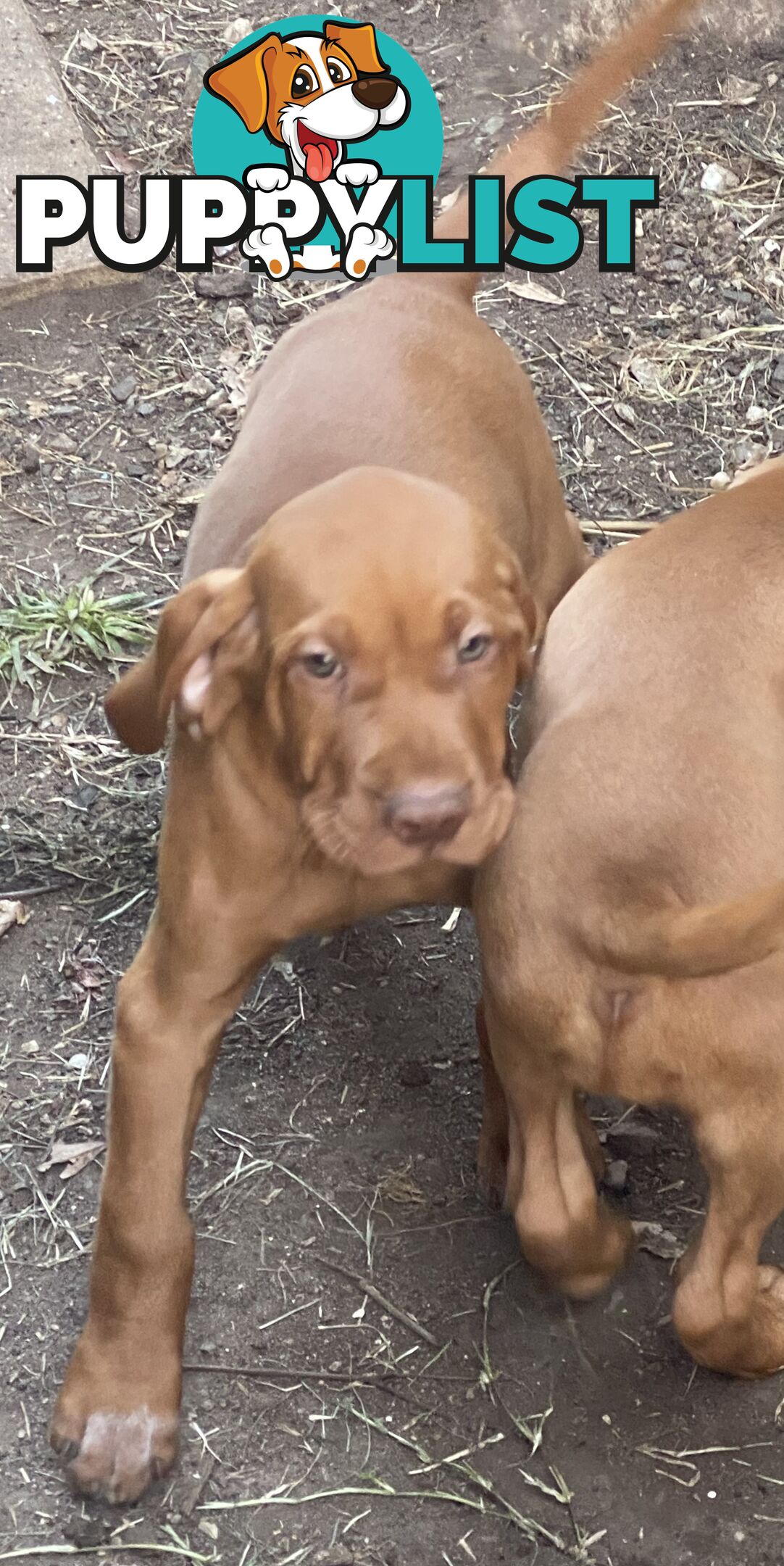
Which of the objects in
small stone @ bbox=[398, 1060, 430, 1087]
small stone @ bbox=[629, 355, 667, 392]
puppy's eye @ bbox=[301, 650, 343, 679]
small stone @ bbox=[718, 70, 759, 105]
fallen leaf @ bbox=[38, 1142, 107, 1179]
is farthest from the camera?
small stone @ bbox=[718, 70, 759, 105]

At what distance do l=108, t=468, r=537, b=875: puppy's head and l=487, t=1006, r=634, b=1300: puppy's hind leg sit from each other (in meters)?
0.40

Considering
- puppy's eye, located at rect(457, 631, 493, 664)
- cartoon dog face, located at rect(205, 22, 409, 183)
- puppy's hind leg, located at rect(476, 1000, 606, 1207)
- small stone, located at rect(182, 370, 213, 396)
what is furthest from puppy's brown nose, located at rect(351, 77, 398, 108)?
puppy's eye, located at rect(457, 631, 493, 664)

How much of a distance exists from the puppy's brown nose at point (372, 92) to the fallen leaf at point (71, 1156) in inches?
152

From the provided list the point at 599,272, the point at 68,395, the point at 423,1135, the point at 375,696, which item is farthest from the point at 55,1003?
the point at 599,272

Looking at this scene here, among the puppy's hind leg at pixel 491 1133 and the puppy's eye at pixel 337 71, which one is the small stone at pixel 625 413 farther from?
the puppy's hind leg at pixel 491 1133

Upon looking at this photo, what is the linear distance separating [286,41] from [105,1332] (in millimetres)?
4546

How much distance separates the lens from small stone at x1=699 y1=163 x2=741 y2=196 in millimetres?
6188

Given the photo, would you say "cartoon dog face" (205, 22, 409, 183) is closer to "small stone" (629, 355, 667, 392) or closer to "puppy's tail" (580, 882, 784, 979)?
"small stone" (629, 355, 667, 392)

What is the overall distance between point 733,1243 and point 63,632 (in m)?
2.58

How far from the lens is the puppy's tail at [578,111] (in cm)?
423

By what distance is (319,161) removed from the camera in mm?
6156

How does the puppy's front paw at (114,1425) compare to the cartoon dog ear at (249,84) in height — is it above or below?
below

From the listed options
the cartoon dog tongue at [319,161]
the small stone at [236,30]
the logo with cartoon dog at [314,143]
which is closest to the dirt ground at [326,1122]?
the logo with cartoon dog at [314,143]

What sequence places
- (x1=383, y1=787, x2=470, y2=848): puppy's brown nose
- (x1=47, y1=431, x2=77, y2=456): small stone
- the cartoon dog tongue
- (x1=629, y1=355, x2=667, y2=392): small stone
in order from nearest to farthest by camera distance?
(x1=383, y1=787, x2=470, y2=848): puppy's brown nose
(x1=47, y1=431, x2=77, y2=456): small stone
(x1=629, y1=355, x2=667, y2=392): small stone
the cartoon dog tongue
